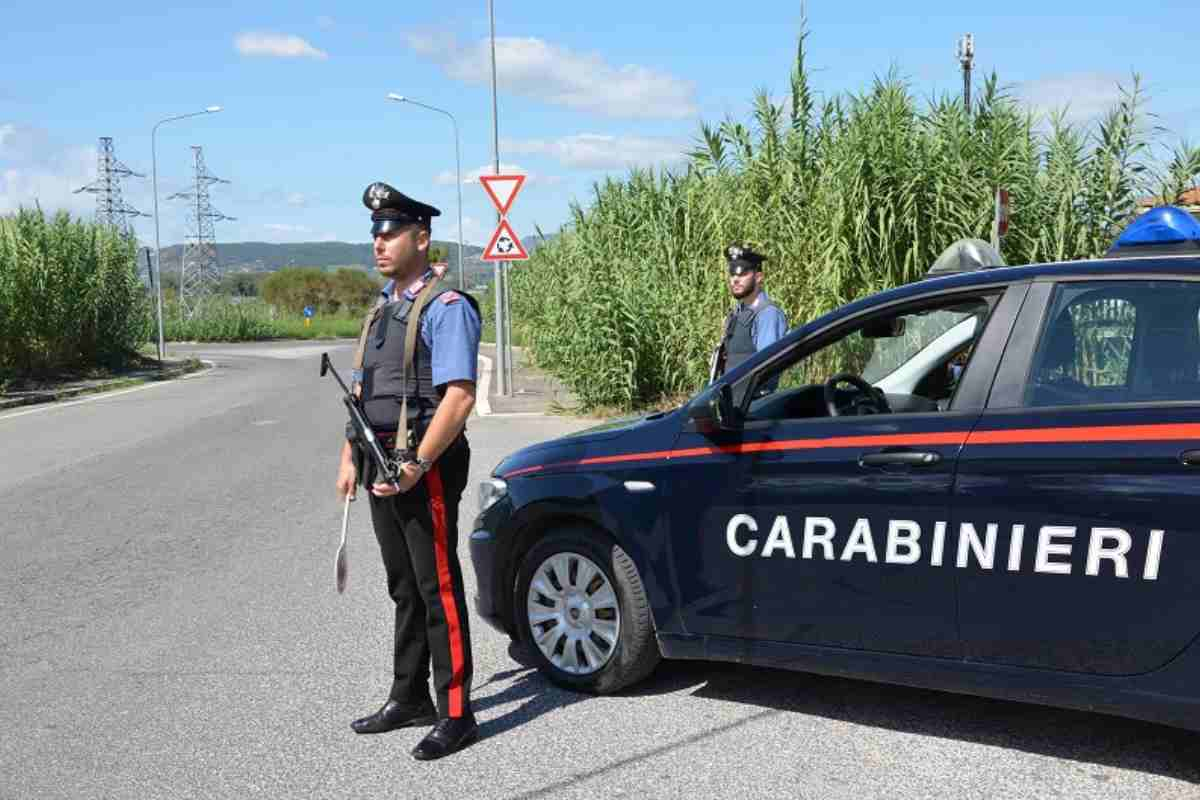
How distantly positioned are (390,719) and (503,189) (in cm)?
1319

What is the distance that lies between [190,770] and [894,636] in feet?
7.57

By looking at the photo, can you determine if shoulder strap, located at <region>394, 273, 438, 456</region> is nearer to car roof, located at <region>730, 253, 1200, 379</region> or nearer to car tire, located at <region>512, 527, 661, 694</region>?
car tire, located at <region>512, 527, 661, 694</region>

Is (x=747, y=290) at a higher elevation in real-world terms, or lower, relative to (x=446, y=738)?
higher

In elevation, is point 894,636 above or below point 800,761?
above

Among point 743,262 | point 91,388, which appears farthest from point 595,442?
point 91,388

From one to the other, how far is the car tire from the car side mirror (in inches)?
23.5

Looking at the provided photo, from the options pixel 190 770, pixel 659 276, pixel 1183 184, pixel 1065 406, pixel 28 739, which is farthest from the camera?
pixel 659 276

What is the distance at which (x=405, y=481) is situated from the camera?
3938 mm

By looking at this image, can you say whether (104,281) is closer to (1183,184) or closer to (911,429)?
Result: (1183,184)

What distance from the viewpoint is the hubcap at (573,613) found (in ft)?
15.1

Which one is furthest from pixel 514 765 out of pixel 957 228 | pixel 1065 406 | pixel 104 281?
pixel 104 281

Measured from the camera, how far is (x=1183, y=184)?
10461mm

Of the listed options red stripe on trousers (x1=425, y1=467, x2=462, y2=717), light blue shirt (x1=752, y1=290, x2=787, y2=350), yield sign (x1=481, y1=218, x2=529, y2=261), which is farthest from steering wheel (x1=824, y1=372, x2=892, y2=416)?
yield sign (x1=481, y1=218, x2=529, y2=261)

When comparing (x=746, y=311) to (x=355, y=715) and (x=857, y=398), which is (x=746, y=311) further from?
(x=355, y=715)
